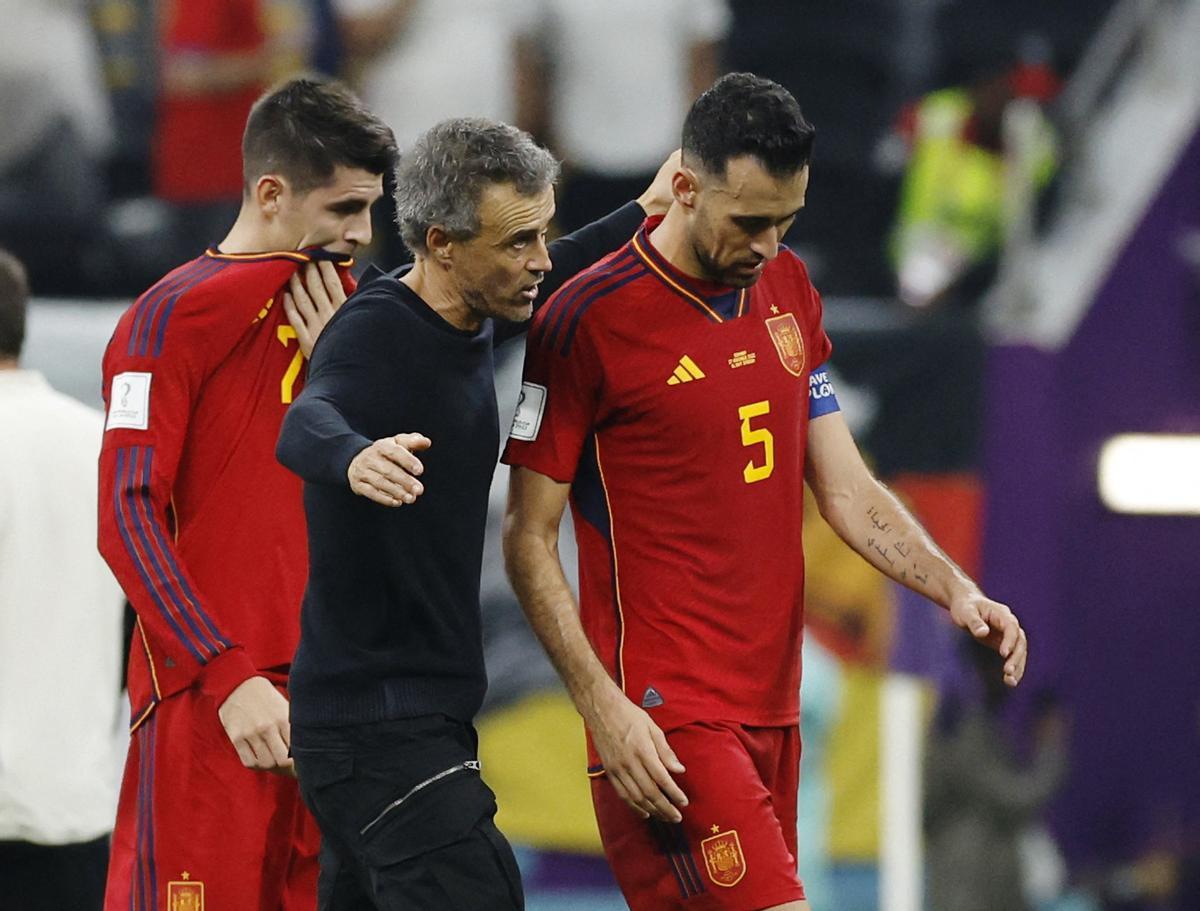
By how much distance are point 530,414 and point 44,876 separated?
5.11 ft

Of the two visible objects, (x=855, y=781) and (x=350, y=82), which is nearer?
(x=855, y=781)

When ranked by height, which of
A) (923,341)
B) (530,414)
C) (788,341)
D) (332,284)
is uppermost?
(923,341)

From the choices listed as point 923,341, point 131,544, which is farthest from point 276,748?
point 923,341

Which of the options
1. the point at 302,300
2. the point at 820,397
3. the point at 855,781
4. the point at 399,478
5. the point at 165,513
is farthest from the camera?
the point at 855,781

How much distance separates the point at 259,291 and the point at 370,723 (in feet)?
2.90

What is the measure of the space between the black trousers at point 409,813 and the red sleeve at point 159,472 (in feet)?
0.98

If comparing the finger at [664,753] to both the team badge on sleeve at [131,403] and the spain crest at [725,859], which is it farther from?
the team badge on sleeve at [131,403]

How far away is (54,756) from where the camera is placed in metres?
4.39

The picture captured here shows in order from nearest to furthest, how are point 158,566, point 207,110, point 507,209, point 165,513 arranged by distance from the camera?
1. point 507,209
2. point 158,566
3. point 165,513
4. point 207,110

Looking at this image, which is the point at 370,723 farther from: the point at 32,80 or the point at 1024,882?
the point at 32,80

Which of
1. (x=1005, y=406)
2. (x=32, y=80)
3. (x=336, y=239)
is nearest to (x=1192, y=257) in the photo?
(x=1005, y=406)

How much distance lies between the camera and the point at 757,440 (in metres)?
3.85

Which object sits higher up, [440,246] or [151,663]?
[440,246]

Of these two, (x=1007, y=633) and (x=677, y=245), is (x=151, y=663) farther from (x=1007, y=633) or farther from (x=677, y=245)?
(x=1007, y=633)
